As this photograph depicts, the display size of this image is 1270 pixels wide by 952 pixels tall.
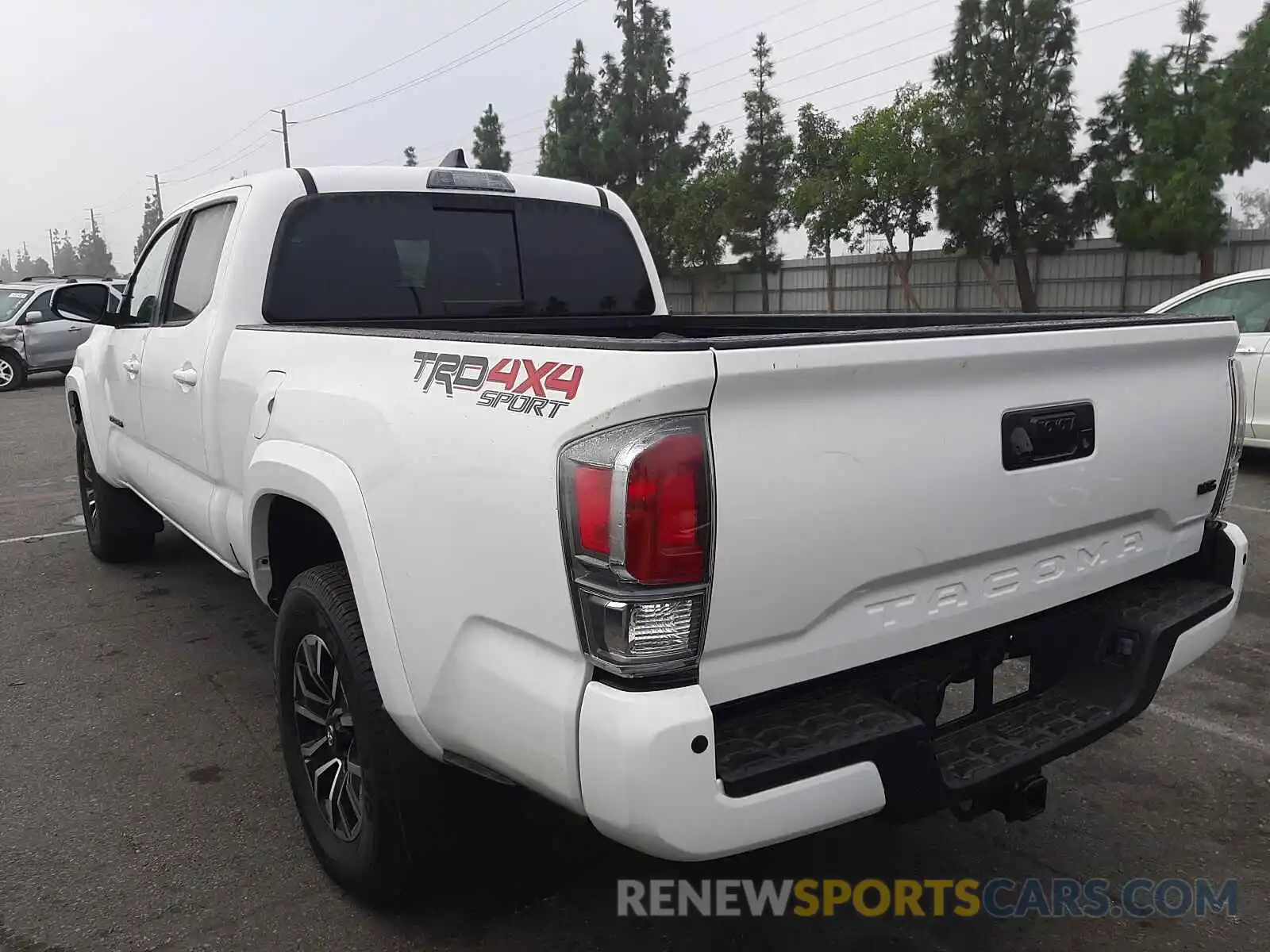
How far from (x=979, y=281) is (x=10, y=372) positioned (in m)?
28.8

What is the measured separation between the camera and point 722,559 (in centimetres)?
184

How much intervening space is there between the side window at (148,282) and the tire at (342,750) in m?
2.33

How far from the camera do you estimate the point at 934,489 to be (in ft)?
6.84

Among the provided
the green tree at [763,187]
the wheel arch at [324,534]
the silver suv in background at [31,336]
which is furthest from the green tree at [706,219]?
the wheel arch at [324,534]

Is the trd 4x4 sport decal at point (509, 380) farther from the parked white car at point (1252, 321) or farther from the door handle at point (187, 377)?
the parked white car at point (1252, 321)

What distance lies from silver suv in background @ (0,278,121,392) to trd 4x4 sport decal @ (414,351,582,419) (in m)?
18.2

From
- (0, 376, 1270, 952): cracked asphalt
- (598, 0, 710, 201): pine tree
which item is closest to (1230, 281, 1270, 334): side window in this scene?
(0, 376, 1270, 952): cracked asphalt

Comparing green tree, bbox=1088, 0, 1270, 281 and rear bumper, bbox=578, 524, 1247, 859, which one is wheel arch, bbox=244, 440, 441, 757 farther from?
green tree, bbox=1088, 0, 1270, 281

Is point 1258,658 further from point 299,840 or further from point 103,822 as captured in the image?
point 103,822

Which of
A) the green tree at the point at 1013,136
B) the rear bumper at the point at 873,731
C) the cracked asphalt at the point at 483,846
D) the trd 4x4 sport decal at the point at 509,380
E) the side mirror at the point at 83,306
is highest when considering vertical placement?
the green tree at the point at 1013,136

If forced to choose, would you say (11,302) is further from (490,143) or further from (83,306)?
(490,143)

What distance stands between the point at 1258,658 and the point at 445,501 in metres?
3.77

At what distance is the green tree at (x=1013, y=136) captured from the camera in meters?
31.9

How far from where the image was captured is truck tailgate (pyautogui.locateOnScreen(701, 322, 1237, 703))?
1.87 metres
